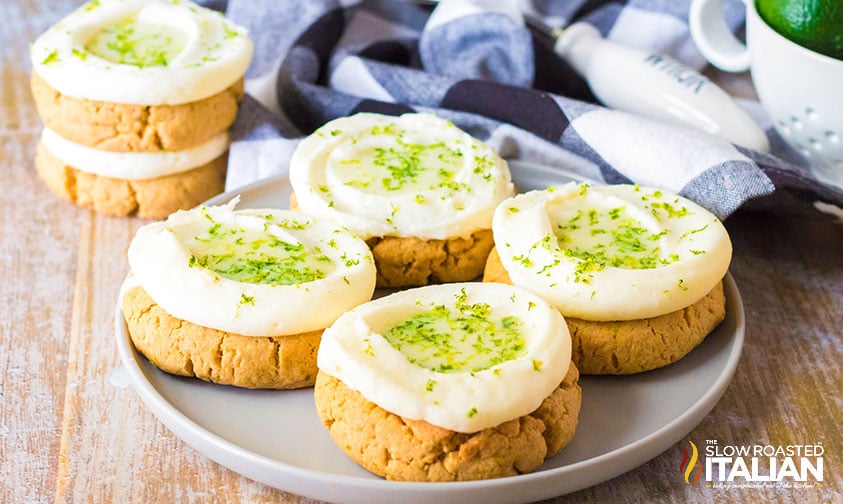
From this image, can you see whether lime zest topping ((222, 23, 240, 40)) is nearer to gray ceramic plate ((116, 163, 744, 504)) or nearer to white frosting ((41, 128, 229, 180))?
white frosting ((41, 128, 229, 180))

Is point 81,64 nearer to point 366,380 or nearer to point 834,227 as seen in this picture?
point 366,380

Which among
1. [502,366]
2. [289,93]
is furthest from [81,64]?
[502,366]

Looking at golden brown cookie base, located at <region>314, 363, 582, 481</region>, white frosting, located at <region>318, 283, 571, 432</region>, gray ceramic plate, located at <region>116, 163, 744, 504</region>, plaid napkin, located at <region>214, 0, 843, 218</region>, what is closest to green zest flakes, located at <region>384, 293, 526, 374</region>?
white frosting, located at <region>318, 283, 571, 432</region>

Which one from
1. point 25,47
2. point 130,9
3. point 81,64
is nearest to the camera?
point 81,64

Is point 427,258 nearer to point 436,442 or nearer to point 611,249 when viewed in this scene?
point 611,249

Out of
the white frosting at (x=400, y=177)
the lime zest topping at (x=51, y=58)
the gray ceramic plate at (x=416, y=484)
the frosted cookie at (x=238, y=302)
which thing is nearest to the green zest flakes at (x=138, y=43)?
the lime zest topping at (x=51, y=58)
